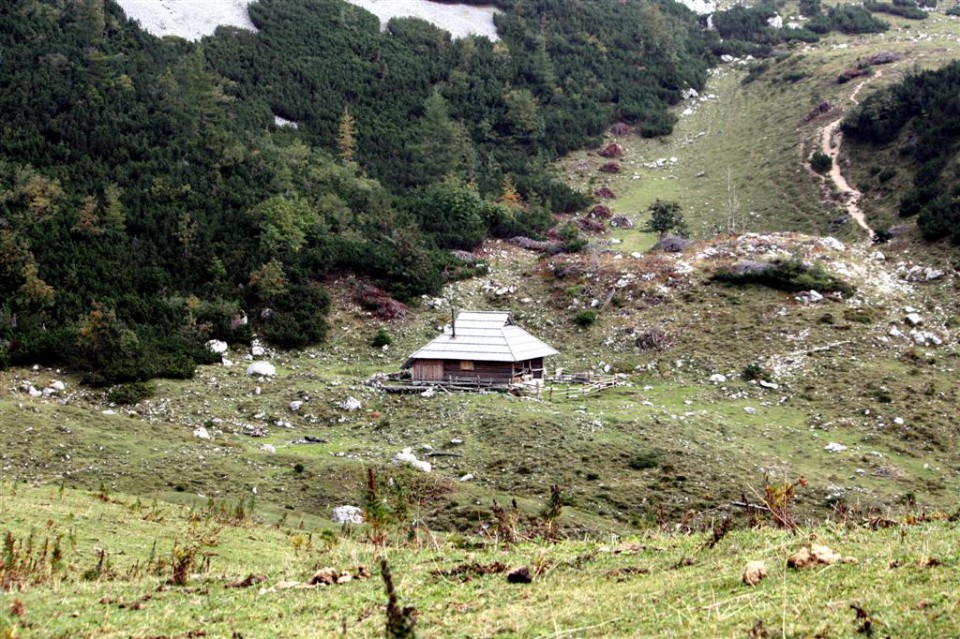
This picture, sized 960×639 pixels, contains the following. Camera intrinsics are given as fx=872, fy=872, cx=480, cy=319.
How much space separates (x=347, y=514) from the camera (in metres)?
21.1

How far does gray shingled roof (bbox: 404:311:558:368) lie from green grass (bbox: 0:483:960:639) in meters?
21.0

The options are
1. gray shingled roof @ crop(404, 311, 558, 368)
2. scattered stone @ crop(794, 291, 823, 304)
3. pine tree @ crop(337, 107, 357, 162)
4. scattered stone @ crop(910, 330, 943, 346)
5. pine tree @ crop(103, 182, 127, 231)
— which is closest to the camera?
gray shingled roof @ crop(404, 311, 558, 368)

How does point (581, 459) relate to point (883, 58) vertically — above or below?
below

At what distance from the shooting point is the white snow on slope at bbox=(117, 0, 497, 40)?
6353 centimetres

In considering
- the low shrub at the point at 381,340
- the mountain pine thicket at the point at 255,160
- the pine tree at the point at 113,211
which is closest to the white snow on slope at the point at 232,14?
the mountain pine thicket at the point at 255,160

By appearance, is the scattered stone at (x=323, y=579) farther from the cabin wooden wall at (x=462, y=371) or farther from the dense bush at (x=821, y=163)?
the dense bush at (x=821, y=163)

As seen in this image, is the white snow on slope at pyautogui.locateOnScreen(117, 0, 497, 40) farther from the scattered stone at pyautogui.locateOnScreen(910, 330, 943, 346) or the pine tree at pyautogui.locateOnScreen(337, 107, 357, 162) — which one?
the scattered stone at pyautogui.locateOnScreen(910, 330, 943, 346)

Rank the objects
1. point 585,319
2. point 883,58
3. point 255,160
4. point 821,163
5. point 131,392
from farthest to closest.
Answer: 1. point 883,58
2. point 821,163
3. point 255,160
4. point 585,319
5. point 131,392

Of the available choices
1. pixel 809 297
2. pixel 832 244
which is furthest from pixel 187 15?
pixel 809 297

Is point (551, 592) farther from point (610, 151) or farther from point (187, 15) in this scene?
point (187, 15)

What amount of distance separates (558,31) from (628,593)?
80215 millimetres

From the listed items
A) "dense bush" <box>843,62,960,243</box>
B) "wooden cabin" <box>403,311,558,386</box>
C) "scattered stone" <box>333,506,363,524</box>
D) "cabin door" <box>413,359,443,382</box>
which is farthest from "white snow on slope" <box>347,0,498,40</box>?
"scattered stone" <box>333,506,363,524</box>

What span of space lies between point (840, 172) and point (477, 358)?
33724 mm

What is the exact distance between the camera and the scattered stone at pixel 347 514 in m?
20.8
